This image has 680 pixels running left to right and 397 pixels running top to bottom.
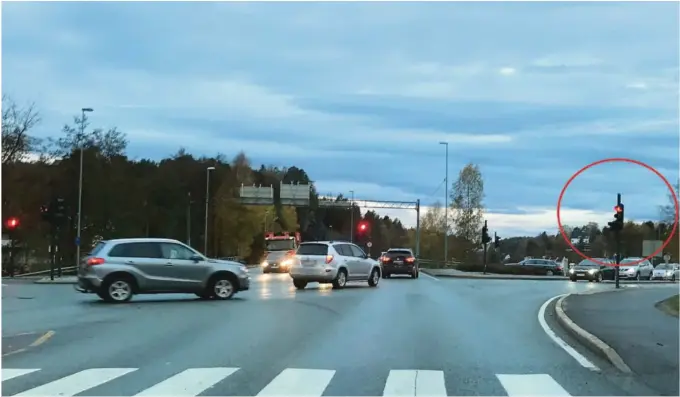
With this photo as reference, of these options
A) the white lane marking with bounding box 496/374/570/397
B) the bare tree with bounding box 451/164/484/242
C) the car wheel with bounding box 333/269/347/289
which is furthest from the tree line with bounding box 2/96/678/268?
the white lane marking with bounding box 496/374/570/397

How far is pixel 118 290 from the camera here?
2134 cm

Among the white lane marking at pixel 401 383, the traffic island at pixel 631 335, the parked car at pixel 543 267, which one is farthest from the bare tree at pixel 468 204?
the white lane marking at pixel 401 383

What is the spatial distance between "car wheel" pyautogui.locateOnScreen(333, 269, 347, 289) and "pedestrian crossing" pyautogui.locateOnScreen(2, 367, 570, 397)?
18496 mm

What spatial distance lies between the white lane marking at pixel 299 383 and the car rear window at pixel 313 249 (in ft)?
60.0

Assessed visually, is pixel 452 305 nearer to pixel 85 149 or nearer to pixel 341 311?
pixel 341 311

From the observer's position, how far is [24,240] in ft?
173

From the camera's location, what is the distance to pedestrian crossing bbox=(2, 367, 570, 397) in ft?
29.1

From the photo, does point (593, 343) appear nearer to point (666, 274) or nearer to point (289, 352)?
point (289, 352)

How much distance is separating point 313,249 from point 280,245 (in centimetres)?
3295

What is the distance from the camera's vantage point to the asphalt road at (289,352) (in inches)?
364

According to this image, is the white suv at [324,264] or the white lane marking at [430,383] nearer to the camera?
the white lane marking at [430,383]

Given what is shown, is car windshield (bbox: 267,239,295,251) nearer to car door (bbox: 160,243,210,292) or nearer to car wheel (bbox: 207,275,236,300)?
car wheel (bbox: 207,275,236,300)

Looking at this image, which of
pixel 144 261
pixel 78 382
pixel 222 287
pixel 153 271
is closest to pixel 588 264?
pixel 222 287

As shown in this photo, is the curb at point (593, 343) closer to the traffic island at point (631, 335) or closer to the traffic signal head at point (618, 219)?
the traffic island at point (631, 335)
